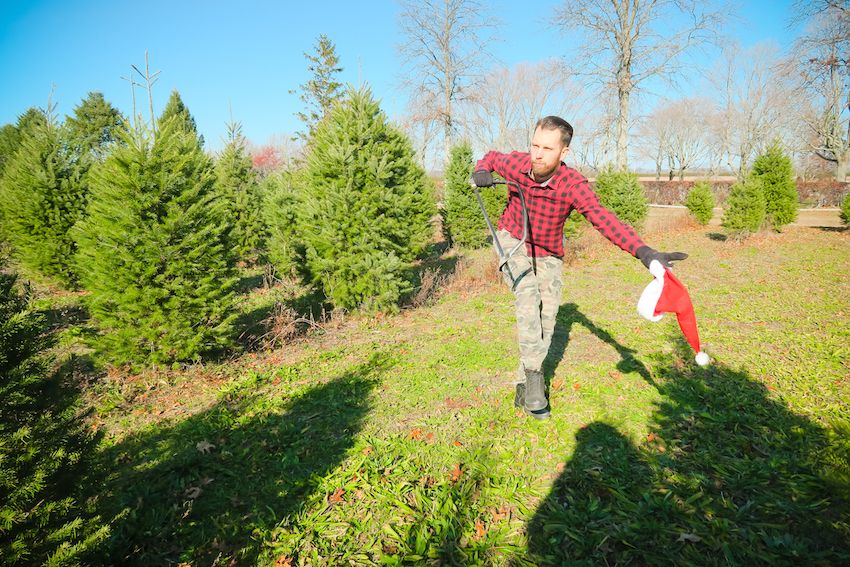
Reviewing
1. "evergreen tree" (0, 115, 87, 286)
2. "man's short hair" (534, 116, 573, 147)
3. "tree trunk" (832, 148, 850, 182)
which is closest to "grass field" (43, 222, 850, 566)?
"man's short hair" (534, 116, 573, 147)

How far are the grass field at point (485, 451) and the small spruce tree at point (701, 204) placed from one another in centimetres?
1354

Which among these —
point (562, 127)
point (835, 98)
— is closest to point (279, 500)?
point (562, 127)

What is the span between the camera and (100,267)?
429 cm

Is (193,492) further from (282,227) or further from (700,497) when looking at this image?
(282,227)

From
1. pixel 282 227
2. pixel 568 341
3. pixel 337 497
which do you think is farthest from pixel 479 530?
pixel 282 227

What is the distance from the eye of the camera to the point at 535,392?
3420mm

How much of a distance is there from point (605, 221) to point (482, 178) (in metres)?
1.10

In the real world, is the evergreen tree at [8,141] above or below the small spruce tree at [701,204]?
above

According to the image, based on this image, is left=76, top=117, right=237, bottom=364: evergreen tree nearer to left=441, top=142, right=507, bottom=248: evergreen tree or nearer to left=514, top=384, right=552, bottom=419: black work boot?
left=514, top=384, right=552, bottom=419: black work boot

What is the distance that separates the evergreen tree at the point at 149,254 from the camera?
4.30m

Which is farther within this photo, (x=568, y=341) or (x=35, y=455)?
(x=568, y=341)

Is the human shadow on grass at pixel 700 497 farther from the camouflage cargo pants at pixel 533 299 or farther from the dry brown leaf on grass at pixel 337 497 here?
the dry brown leaf on grass at pixel 337 497

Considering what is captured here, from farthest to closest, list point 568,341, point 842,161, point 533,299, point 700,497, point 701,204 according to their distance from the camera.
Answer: point 842,161 < point 701,204 < point 568,341 < point 533,299 < point 700,497

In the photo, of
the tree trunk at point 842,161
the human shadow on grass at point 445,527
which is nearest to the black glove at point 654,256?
the human shadow on grass at point 445,527
